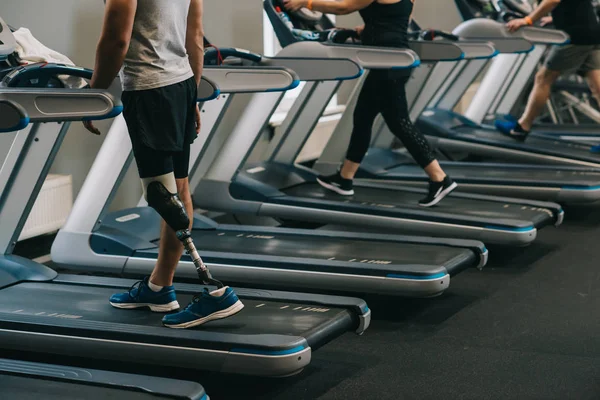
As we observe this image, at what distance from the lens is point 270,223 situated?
5.47 metres

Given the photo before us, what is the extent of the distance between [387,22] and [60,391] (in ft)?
9.34

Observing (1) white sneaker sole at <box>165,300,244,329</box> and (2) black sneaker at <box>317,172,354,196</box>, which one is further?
(2) black sneaker at <box>317,172,354,196</box>

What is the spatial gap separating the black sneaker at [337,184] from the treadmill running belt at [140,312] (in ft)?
6.28

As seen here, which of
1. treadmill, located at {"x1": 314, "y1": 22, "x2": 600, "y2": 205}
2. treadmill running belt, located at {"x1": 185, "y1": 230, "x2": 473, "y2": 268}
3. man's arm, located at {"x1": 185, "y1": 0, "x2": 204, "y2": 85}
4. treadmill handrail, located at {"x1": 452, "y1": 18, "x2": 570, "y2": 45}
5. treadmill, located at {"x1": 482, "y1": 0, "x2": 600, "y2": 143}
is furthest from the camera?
treadmill, located at {"x1": 482, "y1": 0, "x2": 600, "y2": 143}

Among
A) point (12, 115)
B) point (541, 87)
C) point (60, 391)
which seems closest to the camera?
point (60, 391)

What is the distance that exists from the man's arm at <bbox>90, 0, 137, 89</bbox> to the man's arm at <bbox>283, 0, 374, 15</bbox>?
215 cm

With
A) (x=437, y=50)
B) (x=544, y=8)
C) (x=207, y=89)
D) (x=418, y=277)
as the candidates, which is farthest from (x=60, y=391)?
(x=544, y=8)

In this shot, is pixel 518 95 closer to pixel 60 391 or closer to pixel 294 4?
pixel 294 4

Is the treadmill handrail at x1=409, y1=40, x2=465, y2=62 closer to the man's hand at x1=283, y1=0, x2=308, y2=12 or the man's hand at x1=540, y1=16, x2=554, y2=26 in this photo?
the man's hand at x1=283, y1=0, x2=308, y2=12

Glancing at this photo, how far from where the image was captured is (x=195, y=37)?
9.73 feet

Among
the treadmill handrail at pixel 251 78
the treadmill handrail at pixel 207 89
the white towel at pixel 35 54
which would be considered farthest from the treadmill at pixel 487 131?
the white towel at pixel 35 54

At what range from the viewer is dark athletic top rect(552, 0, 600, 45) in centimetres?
638

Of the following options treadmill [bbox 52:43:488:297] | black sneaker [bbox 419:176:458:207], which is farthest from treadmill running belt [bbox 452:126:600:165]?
treadmill [bbox 52:43:488:297]

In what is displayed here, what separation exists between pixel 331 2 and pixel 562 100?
463 centimetres
